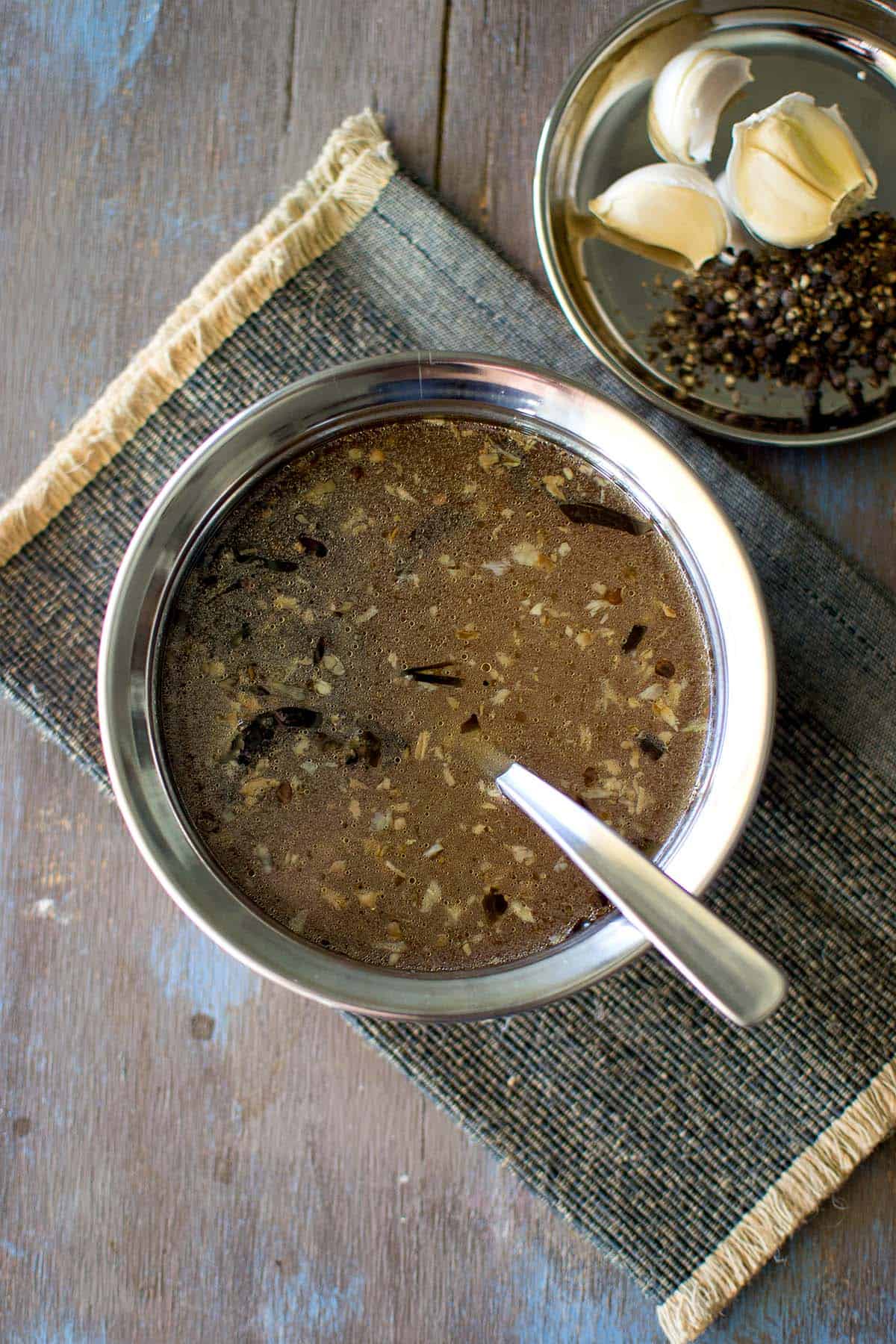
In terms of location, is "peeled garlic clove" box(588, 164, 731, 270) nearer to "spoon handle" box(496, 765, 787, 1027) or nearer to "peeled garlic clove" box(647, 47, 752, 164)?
"peeled garlic clove" box(647, 47, 752, 164)

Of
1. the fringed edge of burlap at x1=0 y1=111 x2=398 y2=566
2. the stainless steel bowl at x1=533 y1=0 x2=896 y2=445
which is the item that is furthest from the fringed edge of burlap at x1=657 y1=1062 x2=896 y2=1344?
the fringed edge of burlap at x1=0 y1=111 x2=398 y2=566

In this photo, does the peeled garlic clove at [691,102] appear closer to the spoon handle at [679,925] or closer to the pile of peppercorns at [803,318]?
Result: the pile of peppercorns at [803,318]

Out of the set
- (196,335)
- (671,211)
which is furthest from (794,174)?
(196,335)

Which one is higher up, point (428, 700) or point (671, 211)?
point (671, 211)

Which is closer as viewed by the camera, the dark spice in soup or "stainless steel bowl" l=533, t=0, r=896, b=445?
the dark spice in soup

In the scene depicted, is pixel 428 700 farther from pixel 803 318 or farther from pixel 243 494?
pixel 803 318

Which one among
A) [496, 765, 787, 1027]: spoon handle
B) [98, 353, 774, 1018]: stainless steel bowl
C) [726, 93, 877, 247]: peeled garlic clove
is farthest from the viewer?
[726, 93, 877, 247]: peeled garlic clove

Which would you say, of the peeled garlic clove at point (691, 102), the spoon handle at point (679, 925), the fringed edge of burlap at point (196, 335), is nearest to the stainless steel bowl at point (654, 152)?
the peeled garlic clove at point (691, 102)
